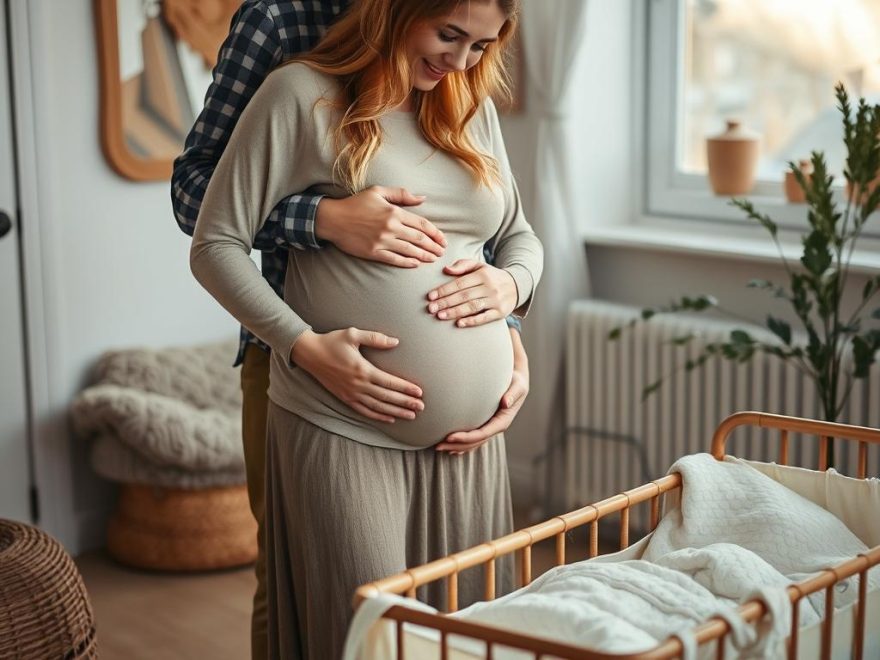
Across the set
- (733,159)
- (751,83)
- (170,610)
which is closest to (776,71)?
(751,83)

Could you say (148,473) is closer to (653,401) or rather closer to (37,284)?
(37,284)

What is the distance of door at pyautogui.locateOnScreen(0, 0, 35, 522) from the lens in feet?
9.39

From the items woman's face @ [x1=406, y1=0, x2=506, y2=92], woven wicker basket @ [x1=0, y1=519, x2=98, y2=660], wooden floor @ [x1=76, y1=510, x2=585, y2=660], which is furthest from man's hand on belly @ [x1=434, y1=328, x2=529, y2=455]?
wooden floor @ [x1=76, y1=510, x2=585, y2=660]

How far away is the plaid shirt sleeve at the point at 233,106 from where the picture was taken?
5.18 feet

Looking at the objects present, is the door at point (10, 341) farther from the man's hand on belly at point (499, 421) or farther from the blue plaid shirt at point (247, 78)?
the man's hand on belly at point (499, 421)

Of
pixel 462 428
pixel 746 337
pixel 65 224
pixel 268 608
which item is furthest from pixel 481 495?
pixel 65 224

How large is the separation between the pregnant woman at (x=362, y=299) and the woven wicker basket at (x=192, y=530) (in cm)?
136

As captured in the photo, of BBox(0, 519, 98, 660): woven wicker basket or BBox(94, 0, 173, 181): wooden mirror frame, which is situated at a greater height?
BBox(94, 0, 173, 181): wooden mirror frame

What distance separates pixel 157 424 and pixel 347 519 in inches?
57.7

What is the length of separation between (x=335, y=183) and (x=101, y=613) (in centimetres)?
162

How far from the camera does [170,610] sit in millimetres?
2779

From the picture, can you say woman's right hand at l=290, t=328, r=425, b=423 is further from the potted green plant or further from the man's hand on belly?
the potted green plant

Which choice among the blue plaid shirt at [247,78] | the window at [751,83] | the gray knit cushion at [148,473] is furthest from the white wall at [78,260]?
the blue plaid shirt at [247,78]

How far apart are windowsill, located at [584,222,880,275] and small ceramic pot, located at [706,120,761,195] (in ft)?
0.43
